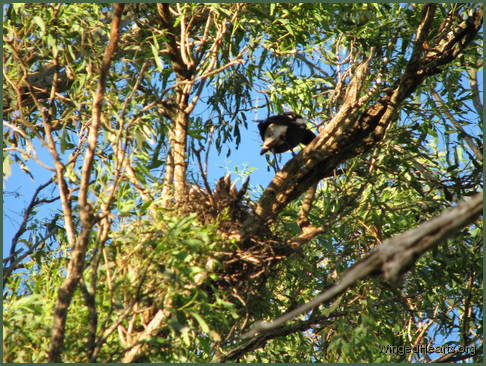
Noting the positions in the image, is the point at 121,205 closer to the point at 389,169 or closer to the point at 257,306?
the point at 257,306

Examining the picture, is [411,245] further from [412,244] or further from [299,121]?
[299,121]

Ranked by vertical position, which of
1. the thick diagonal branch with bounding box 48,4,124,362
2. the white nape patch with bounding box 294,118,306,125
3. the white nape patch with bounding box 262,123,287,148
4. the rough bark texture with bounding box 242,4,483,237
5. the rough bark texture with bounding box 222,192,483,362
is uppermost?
the white nape patch with bounding box 294,118,306,125

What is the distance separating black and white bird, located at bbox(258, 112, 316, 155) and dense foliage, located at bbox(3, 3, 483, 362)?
234 mm

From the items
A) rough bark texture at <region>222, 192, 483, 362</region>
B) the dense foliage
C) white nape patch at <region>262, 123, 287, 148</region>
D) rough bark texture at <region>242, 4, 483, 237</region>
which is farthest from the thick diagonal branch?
white nape patch at <region>262, 123, 287, 148</region>

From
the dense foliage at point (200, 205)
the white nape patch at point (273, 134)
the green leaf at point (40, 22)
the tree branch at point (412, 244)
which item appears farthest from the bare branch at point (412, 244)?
the white nape patch at point (273, 134)

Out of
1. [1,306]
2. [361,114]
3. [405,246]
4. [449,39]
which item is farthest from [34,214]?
[405,246]

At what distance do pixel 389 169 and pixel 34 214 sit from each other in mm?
4114

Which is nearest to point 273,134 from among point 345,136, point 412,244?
point 345,136

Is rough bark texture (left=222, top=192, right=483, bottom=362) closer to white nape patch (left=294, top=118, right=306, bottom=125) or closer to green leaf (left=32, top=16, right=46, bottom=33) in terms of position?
green leaf (left=32, top=16, right=46, bottom=33)

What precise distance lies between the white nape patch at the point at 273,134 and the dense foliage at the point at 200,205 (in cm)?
40

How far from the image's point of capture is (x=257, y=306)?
22.1 ft

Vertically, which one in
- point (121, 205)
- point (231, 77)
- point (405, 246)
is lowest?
point (405, 246)

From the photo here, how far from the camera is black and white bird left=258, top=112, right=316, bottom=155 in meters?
7.25

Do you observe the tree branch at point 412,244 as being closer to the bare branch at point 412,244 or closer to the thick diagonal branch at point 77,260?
the bare branch at point 412,244
